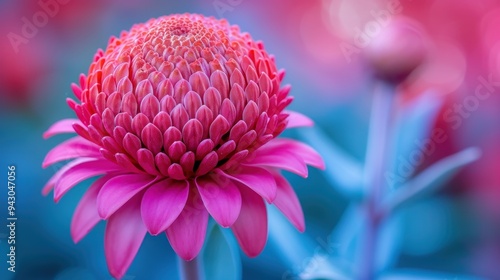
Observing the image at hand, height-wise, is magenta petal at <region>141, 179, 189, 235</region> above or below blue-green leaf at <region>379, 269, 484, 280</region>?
below

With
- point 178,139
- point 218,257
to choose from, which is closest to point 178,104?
point 178,139

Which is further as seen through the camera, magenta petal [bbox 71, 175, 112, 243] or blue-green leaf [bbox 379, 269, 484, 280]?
blue-green leaf [bbox 379, 269, 484, 280]

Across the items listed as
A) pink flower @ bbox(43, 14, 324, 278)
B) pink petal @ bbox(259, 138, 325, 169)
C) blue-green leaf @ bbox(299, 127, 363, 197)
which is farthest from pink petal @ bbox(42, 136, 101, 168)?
blue-green leaf @ bbox(299, 127, 363, 197)

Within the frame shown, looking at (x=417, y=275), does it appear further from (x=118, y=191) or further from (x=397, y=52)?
(x=118, y=191)

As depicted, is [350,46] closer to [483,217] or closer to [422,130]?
[422,130]

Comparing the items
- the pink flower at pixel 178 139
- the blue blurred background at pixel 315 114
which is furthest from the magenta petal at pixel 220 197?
the blue blurred background at pixel 315 114

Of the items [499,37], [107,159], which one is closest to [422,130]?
[499,37]

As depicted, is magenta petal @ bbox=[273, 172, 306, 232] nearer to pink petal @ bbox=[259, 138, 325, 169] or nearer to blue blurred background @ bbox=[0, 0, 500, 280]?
pink petal @ bbox=[259, 138, 325, 169]
